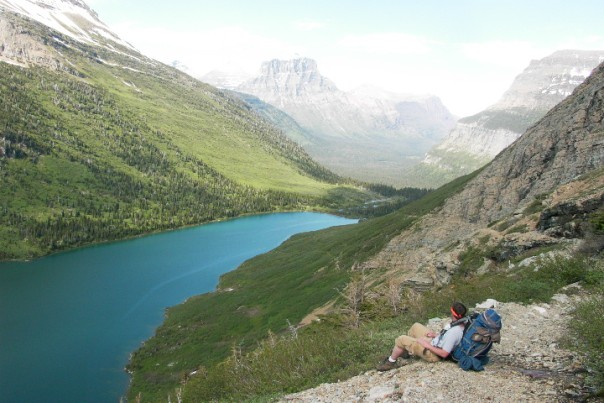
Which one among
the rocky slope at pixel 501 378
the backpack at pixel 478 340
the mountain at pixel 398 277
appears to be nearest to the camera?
the rocky slope at pixel 501 378

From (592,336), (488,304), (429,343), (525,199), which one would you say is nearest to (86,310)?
(525,199)

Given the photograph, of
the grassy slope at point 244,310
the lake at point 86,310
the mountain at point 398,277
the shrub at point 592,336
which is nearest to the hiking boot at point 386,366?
the mountain at point 398,277

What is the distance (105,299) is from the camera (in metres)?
131

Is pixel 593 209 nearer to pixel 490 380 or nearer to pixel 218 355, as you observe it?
pixel 490 380

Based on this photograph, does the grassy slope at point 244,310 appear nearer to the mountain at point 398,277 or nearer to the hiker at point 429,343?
the mountain at point 398,277

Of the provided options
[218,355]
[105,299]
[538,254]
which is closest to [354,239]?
[218,355]

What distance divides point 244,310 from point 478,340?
100m

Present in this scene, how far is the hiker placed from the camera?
16391 millimetres

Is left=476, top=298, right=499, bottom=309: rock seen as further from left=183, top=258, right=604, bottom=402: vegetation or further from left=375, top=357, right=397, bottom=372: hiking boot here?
left=375, top=357, right=397, bottom=372: hiking boot

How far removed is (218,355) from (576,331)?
3140 inches

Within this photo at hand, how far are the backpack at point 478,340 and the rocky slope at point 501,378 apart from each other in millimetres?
379

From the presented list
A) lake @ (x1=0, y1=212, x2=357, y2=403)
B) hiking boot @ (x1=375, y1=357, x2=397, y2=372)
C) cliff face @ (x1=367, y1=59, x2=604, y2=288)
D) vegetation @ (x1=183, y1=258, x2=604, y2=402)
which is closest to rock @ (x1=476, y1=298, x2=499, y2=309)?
vegetation @ (x1=183, y1=258, x2=604, y2=402)

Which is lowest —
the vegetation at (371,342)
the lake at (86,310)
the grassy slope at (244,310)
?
the lake at (86,310)

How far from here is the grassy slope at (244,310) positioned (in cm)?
8638
